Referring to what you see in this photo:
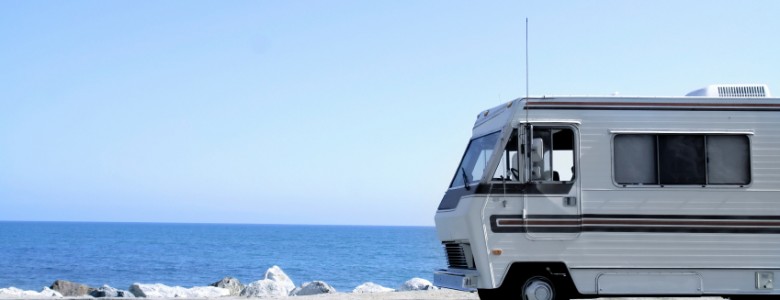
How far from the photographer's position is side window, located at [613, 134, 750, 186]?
1231 centimetres

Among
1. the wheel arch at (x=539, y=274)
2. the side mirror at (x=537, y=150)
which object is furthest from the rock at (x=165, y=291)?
Result: the side mirror at (x=537, y=150)

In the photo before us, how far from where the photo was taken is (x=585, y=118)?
12305mm

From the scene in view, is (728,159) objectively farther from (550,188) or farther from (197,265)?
(197,265)

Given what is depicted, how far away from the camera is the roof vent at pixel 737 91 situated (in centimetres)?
1277

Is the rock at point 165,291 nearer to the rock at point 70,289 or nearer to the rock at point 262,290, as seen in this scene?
the rock at point 262,290

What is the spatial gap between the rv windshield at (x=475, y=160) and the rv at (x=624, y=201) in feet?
0.13

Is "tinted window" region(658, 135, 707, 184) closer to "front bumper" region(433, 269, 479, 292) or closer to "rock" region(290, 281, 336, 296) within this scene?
"front bumper" region(433, 269, 479, 292)

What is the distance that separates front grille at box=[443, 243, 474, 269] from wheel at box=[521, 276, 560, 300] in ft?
2.33

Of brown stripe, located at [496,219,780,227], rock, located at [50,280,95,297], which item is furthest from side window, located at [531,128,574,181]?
rock, located at [50,280,95,297]

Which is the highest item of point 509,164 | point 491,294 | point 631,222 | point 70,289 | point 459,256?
point 509,164

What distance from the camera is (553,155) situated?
12.2 m

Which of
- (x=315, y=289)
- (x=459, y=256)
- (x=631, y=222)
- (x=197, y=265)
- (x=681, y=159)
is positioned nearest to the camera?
(x=631, y=222)

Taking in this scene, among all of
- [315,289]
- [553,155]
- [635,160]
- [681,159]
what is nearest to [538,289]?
[553,155]

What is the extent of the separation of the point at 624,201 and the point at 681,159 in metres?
0.91
